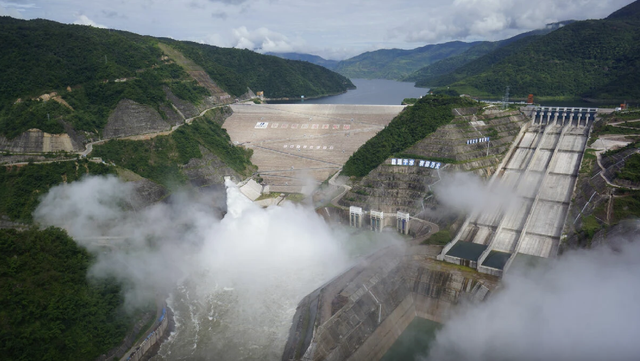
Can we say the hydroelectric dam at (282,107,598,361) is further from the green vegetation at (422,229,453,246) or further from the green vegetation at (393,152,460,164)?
the green vegetation at (393,152,460,164)

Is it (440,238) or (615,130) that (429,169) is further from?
(615,130)

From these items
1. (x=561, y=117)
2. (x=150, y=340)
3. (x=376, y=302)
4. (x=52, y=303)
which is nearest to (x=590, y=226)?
(x=376, y=302)

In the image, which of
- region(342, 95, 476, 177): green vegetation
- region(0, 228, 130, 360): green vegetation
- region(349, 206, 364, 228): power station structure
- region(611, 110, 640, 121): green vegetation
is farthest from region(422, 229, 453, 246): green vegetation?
region(611, 110, 640, 121): green vegetation

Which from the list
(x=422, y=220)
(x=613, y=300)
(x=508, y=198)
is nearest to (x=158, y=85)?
(x=422, y=220)

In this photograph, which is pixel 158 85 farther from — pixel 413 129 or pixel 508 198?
pixel 508 198

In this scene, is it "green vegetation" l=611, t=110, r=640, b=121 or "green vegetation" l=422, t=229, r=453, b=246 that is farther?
"green vegetation" l=611, t=110, r=640, b=121

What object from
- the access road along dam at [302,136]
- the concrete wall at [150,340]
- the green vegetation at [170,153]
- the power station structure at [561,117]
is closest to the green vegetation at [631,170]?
the power station structure at [561,117]
